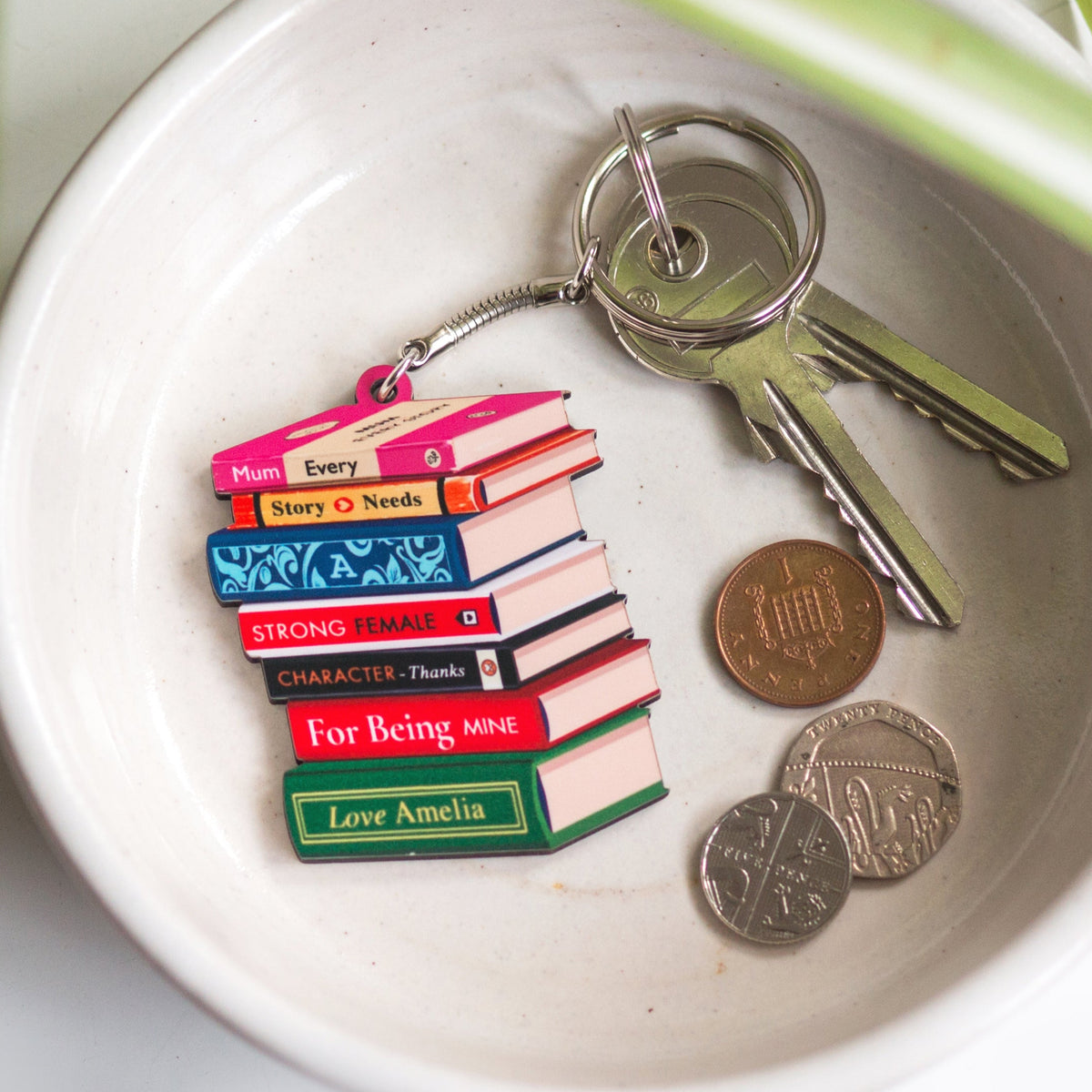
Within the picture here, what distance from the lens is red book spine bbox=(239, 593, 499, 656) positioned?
54cm

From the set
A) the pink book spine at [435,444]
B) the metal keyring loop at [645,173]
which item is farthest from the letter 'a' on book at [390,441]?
the metal keyring loop at [645,173]

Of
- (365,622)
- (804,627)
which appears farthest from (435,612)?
(804,627)

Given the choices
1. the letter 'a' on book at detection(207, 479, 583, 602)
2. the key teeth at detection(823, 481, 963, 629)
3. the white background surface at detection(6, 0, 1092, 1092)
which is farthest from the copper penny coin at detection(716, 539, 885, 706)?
the white background surface at detection(6, 0, 1092, 1092)

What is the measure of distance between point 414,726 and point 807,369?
1.09 feet

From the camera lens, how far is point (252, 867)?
58cm

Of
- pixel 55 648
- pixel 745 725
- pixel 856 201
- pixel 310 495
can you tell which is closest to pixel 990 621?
pixel 745 725

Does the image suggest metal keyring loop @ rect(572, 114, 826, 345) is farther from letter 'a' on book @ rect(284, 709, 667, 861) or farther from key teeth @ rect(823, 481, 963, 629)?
letter 'a' on book @ rect(284, 709, 667, 861)

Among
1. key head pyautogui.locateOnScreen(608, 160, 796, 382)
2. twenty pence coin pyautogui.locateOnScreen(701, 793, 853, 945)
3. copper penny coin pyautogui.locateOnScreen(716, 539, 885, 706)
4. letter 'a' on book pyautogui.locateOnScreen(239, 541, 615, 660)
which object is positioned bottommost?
twenty pence coin pyautogui.locateOnScreen(701, 793, 853, 945)

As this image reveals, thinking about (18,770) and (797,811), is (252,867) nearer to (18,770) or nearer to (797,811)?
(18,770)

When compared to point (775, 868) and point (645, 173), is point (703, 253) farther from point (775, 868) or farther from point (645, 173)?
point (775, 868)

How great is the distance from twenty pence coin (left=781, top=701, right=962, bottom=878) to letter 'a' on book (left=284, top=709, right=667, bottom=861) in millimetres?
102

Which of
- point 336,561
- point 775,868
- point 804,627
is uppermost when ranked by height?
point 336,561

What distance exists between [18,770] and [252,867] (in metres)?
0.16

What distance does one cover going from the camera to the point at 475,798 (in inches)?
21.5
